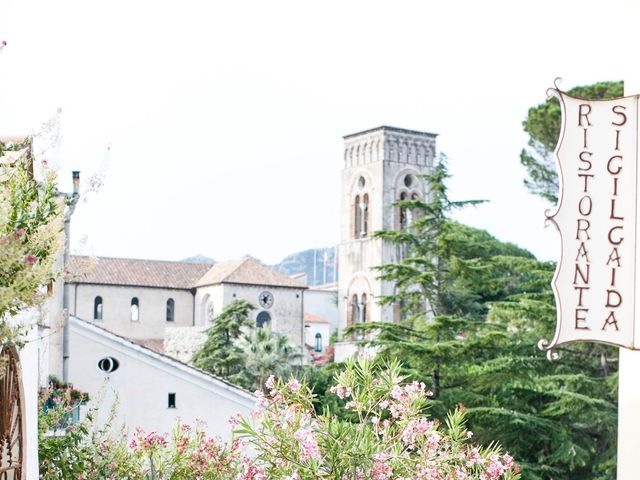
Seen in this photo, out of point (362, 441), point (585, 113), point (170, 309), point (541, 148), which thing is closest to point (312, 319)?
point (170, 309)

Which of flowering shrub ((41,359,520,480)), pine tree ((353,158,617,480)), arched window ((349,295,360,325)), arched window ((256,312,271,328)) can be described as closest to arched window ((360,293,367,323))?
arched window ((349,295,360,325))

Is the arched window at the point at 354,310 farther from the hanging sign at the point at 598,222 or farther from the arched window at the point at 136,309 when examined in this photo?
the hanging sign at the point at 598,222

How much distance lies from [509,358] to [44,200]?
814 inches

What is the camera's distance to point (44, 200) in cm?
541

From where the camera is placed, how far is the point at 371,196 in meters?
67.0

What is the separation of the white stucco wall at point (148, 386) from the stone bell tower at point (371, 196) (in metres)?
43.3

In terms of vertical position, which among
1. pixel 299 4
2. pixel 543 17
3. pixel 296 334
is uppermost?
pixel 299 4

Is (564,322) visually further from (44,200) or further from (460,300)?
(460,300)

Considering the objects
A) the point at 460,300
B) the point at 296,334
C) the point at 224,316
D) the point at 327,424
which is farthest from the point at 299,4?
the point at 327,424

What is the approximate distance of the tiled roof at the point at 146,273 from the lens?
59.1 m

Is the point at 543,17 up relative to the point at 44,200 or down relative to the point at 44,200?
up

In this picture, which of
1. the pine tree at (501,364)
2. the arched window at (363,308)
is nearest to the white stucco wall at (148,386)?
the pine tree at (501,364)

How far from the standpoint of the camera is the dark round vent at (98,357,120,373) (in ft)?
68.3

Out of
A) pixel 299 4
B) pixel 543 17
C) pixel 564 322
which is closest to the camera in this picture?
pixel 564 322
